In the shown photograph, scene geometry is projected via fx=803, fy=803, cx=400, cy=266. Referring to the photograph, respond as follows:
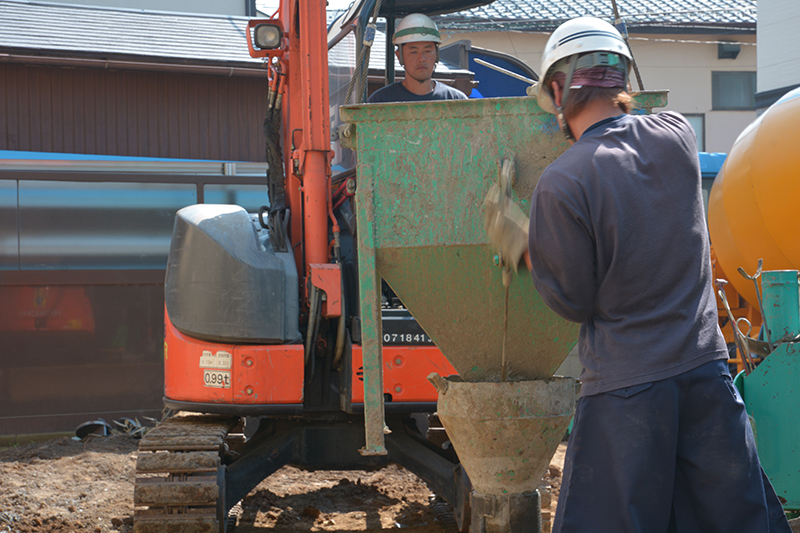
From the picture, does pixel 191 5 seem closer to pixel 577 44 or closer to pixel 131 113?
pixel 131 113

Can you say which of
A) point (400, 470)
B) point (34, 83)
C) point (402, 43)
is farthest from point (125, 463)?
point (34, 83)

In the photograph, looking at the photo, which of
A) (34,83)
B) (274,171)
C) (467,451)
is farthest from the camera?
(34,83)

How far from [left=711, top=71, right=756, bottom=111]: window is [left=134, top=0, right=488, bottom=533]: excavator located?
1754 centimetres

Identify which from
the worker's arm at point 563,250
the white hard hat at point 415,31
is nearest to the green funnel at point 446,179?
the worker's arm at point 563,250

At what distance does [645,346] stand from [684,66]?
64.4ft

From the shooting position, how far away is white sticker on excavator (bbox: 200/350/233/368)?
409 centimetres

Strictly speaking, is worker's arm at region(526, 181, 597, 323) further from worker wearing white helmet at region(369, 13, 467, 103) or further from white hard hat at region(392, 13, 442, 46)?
white hard hat at region(392, 13, 442, 46)

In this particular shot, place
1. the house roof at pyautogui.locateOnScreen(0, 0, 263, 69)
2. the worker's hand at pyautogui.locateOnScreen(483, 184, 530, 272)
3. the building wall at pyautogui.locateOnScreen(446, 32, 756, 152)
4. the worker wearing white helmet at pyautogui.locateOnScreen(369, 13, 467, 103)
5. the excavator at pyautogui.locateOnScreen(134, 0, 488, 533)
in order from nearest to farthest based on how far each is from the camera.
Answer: the worker's hand at pyautogui.locateOnScreen(483, 184, 530, 272) < the excavator at pyautogui.locateOnScreen(134, 0, 488, 533) < the worker wearing white helmet at pyautogui.locateOnScreen(369, 13, 467, 103) < the house roof at pyautogui.locateOnScreen(0, 0, 263, 69) < the building wall at pyautogui.locateOnScreen(446, 32, 756, 152)

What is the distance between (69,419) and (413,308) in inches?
227

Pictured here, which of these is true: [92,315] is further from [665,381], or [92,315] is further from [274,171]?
[665,381]

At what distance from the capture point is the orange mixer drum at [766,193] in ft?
14.5

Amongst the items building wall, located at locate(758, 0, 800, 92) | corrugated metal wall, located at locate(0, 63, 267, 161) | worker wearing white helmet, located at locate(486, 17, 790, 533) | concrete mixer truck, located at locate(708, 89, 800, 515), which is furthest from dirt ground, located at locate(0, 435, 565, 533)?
building wall, located at locate(758, 0, 800, 92)

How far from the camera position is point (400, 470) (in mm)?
6492

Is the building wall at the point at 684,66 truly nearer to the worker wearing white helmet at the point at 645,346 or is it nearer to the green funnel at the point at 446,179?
the green funnel at the point at 446,179
